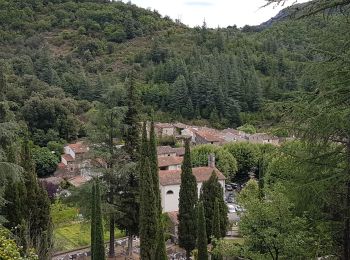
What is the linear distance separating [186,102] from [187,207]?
174 feet

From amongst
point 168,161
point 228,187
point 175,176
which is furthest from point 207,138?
point 175,176

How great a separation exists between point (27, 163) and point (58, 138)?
40497 millimetres

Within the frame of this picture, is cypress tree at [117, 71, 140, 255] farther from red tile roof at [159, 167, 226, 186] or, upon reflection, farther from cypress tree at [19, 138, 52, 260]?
red tile roof at [159, 167, 226, 186]

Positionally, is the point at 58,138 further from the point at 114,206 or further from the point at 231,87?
the point at 114,206

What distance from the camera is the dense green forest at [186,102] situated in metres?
8.66

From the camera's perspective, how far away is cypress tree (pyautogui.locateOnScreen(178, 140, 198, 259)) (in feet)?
84.8

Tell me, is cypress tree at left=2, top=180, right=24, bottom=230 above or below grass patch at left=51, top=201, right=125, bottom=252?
above

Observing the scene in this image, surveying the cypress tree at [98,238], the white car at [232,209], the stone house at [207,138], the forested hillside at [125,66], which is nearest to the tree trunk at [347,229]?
the cypress tree at [98,238]

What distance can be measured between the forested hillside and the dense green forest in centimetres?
28

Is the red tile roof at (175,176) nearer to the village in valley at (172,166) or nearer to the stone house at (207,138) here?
the village in valley at (172,166)

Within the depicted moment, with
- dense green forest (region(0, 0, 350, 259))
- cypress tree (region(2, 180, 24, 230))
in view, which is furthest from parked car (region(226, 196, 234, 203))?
cypress tree (region(2, 180, 24, 230))

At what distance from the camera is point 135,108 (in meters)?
25.5

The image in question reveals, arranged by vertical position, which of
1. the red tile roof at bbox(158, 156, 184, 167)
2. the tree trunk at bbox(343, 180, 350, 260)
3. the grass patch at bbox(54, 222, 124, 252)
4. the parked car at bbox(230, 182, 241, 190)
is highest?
the tree trunk at bbox(343, 180, 350, 260)

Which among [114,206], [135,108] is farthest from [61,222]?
[135,108]
